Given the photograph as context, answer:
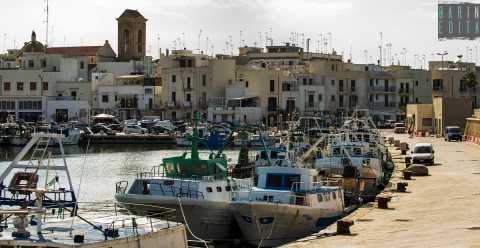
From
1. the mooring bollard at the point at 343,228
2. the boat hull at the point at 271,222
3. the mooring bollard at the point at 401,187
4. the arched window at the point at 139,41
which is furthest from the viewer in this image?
the arched window at the point at 139,41

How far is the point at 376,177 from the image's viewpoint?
43.9 meters

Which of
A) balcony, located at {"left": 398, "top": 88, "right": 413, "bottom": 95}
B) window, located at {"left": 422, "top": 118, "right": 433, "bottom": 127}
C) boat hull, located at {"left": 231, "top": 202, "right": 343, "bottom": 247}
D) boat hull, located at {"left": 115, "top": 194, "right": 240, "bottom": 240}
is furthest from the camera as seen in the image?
balcony, located at {"left": 398, "top": 88, "right": 413, "bottom": 95}

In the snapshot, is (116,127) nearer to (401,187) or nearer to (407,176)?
(407,176)

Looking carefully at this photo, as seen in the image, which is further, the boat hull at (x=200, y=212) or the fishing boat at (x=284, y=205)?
the boat hull at (x=200, y=212)

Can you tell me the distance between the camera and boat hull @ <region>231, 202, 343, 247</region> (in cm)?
3169

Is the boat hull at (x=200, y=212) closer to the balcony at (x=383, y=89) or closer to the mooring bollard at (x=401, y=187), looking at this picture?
the mooring bollard at (x=401, y=187)

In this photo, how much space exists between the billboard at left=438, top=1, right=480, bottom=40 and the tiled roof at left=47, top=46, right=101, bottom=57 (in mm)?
67070

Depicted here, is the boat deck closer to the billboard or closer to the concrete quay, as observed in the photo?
the concrete quay

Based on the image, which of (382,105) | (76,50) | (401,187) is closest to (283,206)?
(401,187)

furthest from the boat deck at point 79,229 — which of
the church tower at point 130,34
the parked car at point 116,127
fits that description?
Answer: the church tower at point 130,34

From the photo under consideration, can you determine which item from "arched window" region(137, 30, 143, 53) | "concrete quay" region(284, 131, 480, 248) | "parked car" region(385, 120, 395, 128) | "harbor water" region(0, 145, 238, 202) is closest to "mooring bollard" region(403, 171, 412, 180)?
"concrete quay" region(284, 131, 480, 248)

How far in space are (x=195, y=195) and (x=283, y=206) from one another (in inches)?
122

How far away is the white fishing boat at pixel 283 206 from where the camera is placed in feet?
104

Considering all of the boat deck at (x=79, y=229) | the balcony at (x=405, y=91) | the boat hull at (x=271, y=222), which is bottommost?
the boat hull at (x=271, y=222)
